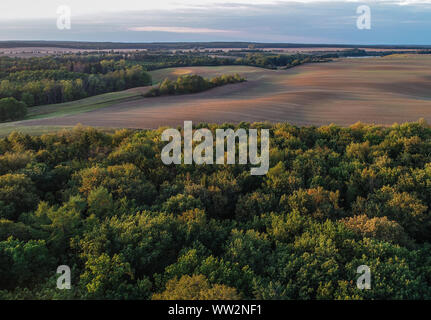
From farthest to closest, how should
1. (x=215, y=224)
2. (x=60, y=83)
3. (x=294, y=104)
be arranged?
(x=60, y=83) < (x=294, y=104) < (x=215, y=224)

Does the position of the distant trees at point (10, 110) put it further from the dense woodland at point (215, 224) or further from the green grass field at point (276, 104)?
the dense woodland at point (215, 224)

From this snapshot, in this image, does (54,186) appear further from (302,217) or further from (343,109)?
(343,109)

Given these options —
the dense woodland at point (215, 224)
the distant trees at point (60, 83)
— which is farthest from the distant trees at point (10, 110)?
the dense woodland at point (215, 224)

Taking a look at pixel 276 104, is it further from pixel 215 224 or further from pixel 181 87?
pixel 215 224

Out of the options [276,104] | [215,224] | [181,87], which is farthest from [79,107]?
[215,224]

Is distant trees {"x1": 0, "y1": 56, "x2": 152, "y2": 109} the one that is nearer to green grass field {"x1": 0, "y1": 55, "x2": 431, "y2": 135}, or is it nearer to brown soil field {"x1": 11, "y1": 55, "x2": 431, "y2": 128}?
green grass field {"x1": 0, "y1": 55, "x2": 431, "y2": 135}

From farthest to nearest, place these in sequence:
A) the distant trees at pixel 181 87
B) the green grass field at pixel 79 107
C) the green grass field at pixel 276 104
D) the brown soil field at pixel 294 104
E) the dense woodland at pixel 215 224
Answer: the distant trees at pixel 181 87, the green grass field at pixel 79 107, the brown soil field at pixel 294 104, the green grass field at pixel 276 104, the dense woodland at pixel 215 224

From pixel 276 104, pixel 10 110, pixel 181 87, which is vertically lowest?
pixel 10 110
